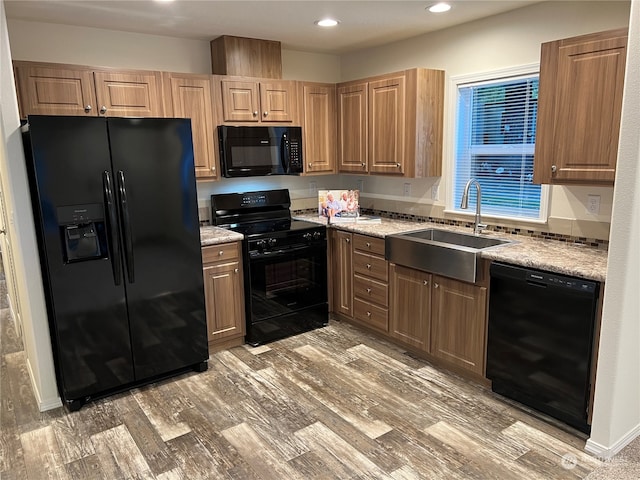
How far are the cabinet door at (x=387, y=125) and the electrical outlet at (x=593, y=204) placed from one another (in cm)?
137

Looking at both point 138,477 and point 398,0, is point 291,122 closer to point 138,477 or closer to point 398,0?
point 398,0

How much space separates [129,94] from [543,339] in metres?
3.14

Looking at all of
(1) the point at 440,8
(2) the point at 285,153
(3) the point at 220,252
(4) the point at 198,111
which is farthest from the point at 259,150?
(1) the point at 440,8

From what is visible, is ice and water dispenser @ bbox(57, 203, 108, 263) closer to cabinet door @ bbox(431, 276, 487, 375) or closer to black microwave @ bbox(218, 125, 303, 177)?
black microwave @ bbox(218, 125, 303, 177)

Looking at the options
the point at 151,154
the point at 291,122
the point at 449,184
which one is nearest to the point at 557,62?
the point at 449,184

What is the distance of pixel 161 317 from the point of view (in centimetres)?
306

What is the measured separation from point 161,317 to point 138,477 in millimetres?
1056

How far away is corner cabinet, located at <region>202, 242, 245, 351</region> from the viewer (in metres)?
3.42

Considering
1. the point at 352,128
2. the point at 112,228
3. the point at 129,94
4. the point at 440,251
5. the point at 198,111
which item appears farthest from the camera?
the point at 352,128

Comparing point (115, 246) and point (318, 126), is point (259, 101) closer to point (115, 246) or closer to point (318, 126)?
point (318, 126)

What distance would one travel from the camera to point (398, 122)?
12.3ft

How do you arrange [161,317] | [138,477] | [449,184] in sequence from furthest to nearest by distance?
[449,184] < [161,317] < [138,477]

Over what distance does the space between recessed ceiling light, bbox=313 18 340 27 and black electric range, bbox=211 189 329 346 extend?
1.53 metres

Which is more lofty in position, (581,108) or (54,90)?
(54,90)
